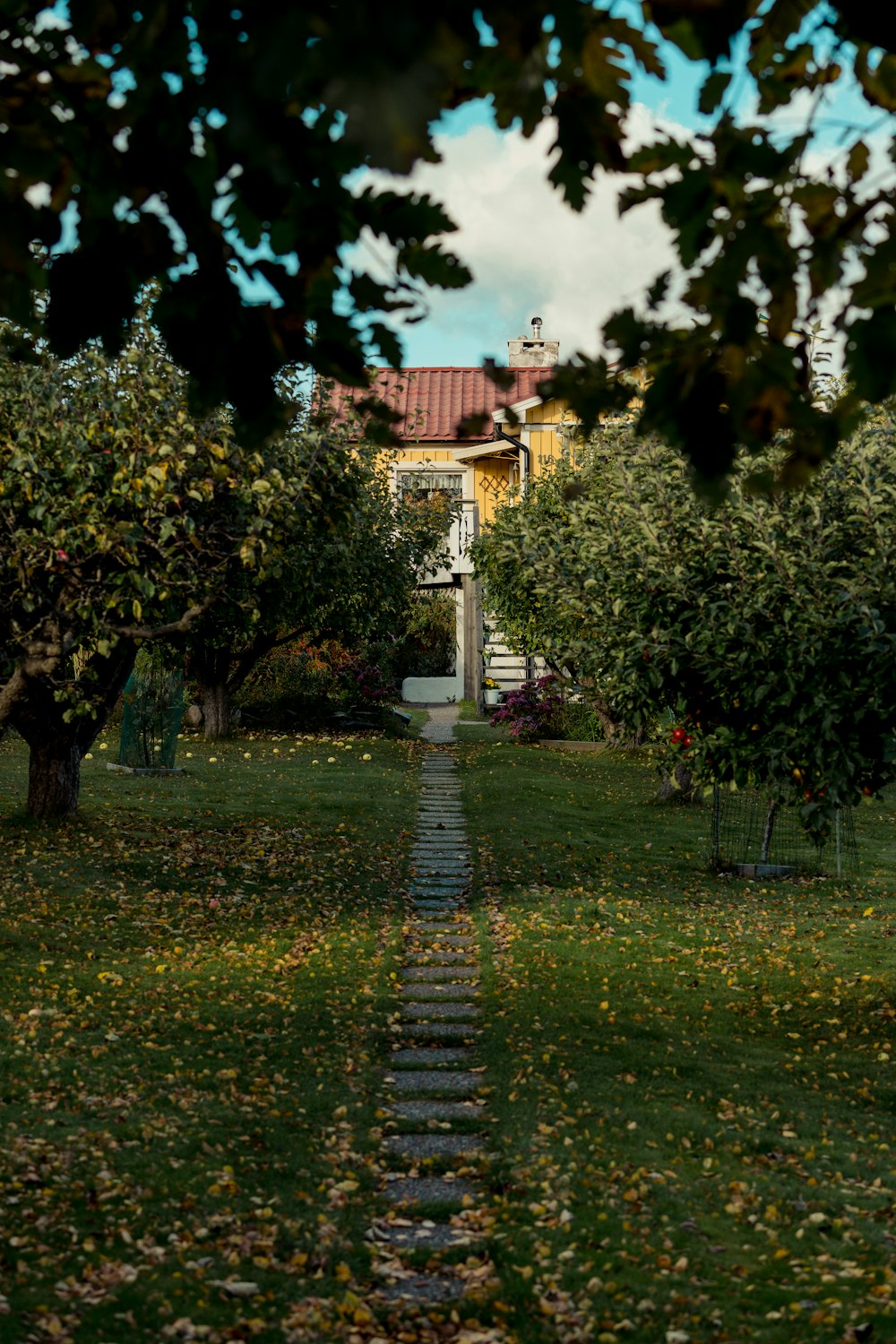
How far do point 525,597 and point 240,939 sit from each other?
15510 millimetres

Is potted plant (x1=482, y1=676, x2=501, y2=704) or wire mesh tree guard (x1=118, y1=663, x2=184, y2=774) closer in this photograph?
wire mesh tree guard (x1=118, y1=663, x2=184, y2=774)

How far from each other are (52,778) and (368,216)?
11.9m

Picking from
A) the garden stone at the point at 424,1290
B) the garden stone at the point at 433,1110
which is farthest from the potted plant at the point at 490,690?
the garden stone at the point at 424,1290

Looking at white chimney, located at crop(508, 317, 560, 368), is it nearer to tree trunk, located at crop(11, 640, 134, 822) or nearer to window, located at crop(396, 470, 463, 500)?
window, located at crop(396, 470, 463, 500)

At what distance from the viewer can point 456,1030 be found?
8.39 m

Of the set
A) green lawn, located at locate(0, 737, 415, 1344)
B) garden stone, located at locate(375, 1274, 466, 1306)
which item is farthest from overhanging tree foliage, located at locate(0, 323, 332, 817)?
garden stone, located at locate(375, 1274, 466, 1306)

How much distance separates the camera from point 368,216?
341cm

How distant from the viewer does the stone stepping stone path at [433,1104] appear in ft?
17.4

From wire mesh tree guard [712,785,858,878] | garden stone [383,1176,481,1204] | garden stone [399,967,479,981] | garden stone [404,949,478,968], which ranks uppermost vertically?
wire mesh tree guard [712,785,858,878]

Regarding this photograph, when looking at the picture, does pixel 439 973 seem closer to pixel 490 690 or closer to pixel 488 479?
pixel 490 690

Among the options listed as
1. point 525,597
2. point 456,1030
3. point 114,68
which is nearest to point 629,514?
point 456,1030

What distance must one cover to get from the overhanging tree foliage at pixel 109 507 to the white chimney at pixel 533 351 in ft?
95.6

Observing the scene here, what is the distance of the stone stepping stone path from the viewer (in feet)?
17.4

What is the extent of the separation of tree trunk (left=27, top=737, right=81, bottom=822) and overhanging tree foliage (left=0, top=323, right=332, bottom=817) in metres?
1.32
